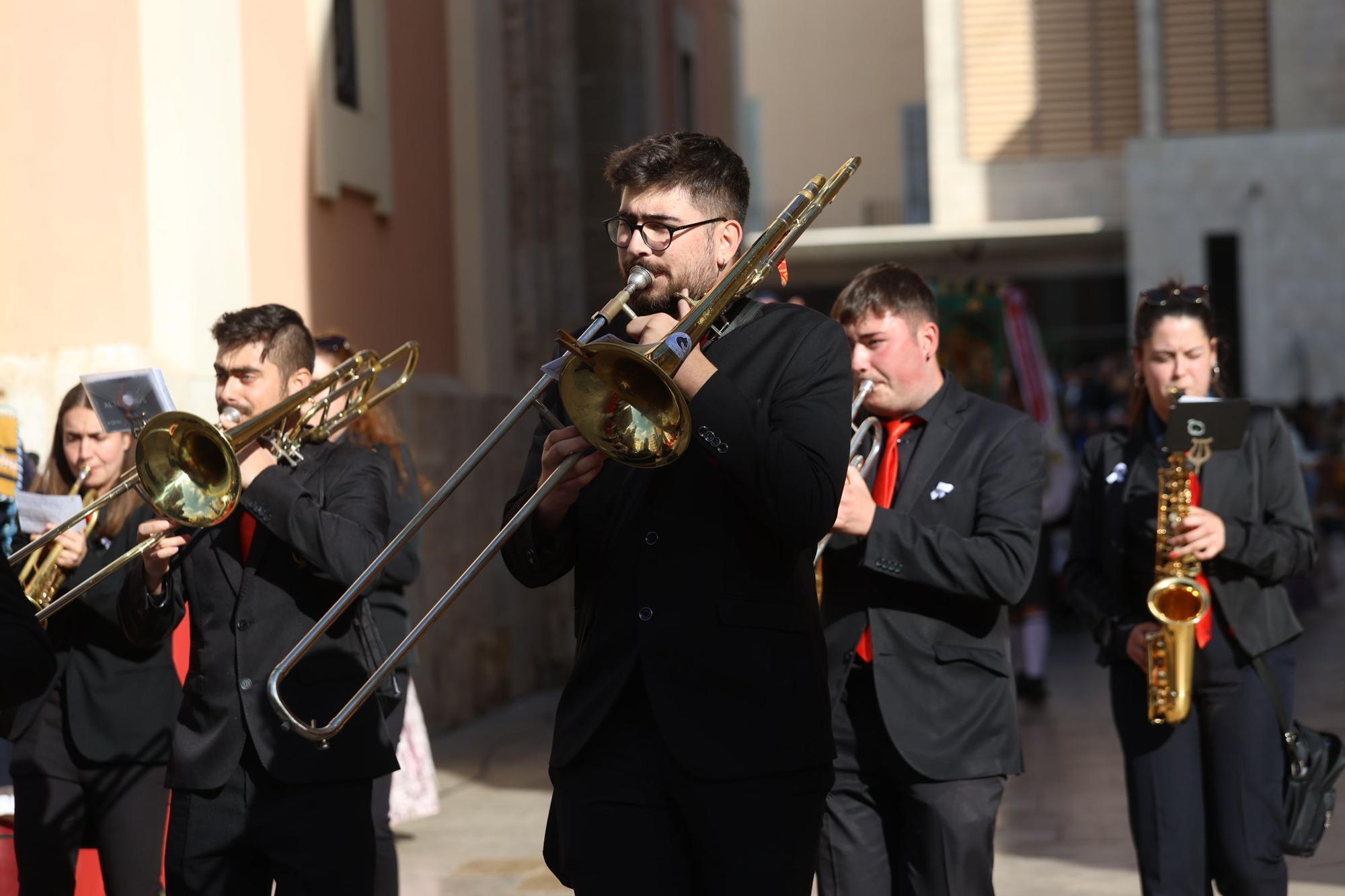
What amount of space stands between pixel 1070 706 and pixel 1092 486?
5555mm

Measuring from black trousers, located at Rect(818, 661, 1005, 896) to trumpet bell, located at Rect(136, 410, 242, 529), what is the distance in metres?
1.47

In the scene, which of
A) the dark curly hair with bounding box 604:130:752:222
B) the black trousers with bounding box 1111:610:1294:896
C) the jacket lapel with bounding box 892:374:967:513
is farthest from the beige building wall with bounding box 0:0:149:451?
the dark curly hair with bounding box 604:130:752:222

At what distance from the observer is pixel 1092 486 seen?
200 inches

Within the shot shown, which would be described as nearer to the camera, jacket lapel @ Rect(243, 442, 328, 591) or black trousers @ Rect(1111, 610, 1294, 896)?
jacket lapel @ Rect(243, 442, 328, 591)

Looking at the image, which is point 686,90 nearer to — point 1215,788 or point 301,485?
point 1215,788

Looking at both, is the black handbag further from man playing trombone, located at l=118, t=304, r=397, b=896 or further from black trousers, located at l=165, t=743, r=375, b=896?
black trousers, located at l=165, t=743, r=375, b=896

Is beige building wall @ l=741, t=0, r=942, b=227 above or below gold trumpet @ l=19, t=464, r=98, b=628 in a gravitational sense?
above

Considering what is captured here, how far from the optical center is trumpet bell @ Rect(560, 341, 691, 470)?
2961mm

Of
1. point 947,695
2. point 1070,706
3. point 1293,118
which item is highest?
point 1293,118

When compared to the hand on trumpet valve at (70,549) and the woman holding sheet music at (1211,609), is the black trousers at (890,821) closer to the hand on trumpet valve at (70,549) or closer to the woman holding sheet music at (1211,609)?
the woman holding sheet music at (1211,609)

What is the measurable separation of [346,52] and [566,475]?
6876 millimetres

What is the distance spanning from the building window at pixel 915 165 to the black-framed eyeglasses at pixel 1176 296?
33.9 m

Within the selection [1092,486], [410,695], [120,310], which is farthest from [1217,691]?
[120,310]

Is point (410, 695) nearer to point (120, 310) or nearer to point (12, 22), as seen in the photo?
point (120, 310)
